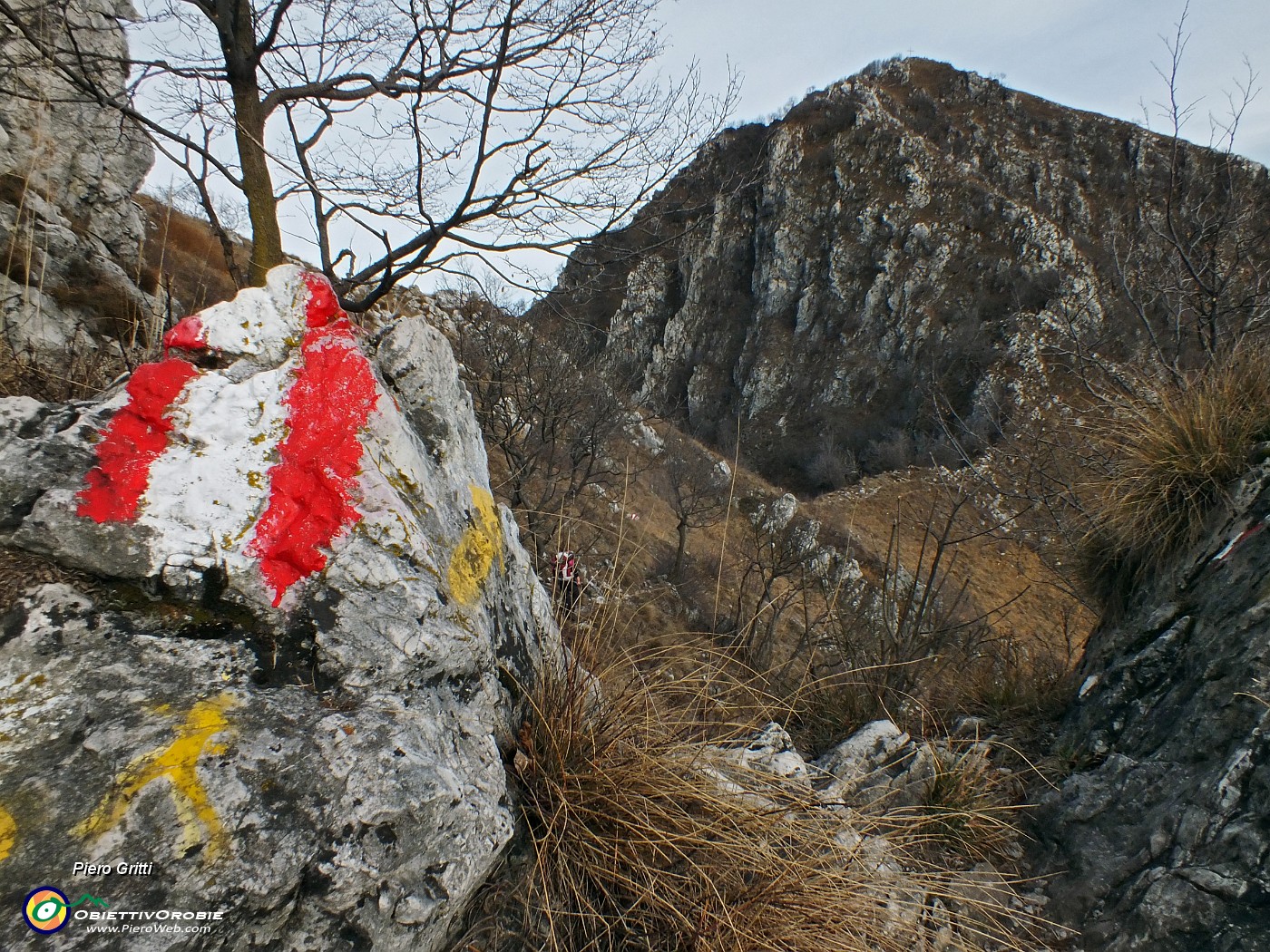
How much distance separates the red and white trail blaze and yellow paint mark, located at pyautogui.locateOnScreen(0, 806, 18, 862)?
521mm

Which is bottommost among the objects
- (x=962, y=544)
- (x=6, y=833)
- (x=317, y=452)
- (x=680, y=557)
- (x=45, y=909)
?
(x=962, y=544)

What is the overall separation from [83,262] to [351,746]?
4734 millimetres

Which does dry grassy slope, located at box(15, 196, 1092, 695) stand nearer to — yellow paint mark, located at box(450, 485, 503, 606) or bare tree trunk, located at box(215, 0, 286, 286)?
bare tree trunk, located at box(215, 0, 286, 286)

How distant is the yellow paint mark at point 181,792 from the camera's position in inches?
40.1

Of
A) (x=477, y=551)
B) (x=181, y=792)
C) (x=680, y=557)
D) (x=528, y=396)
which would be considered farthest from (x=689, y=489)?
(x=181, y=792)

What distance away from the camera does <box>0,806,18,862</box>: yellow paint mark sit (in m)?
0.94

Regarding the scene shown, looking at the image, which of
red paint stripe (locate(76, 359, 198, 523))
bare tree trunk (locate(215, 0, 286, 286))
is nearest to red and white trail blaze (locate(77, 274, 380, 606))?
red paint stripe (locate(76, 359, 198, 523))

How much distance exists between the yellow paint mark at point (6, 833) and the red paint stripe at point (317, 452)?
1.69 ft

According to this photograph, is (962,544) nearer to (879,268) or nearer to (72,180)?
(72,180)

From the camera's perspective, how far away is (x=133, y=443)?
56.8 inches

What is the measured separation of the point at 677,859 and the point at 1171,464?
3068mm

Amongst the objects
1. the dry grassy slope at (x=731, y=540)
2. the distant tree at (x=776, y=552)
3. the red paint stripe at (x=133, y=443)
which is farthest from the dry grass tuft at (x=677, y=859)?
the dry grassy slope at (x=731, y=540)

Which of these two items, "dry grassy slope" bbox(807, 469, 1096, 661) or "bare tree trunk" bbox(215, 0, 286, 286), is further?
"dry grassy slope" bbox(807, 469, 1096, 661)

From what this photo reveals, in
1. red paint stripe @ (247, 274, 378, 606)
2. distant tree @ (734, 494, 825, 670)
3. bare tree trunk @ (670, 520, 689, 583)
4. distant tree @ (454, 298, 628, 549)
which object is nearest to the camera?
red paint stripe @ (247, 274, 378, 606)
